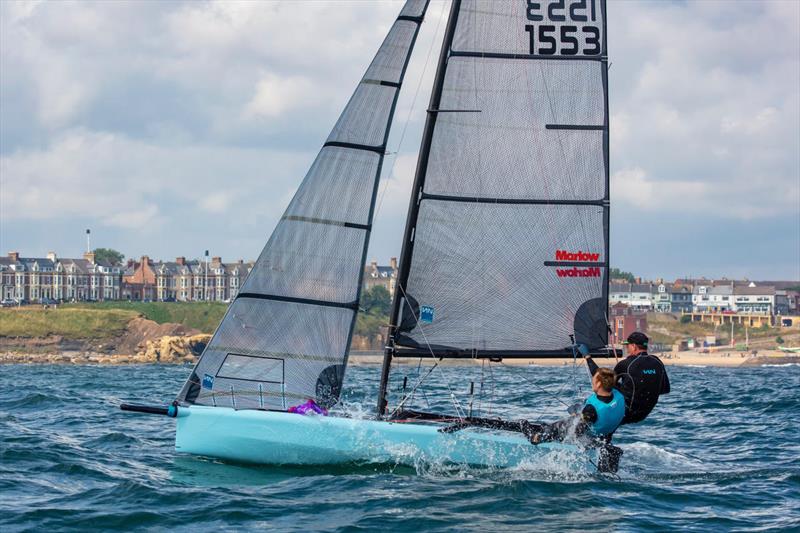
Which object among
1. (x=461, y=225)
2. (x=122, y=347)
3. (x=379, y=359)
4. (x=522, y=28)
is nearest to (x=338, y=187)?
(x=461, y=225)

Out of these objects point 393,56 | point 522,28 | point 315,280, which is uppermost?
point 522,28

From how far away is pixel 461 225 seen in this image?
14.6 meters

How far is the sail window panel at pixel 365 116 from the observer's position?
14.7 m

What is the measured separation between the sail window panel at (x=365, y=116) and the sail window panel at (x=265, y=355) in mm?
2521

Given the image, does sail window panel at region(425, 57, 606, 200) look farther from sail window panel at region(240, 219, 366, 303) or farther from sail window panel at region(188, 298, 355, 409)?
sail window panel at region(188, 298, 355, 409)

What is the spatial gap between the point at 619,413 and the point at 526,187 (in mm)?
3679

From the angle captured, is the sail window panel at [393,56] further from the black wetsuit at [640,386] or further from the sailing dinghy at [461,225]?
the black wetsuit at [640,386]

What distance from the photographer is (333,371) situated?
1455 centimetres

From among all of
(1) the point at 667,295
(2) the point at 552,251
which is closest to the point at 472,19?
(2) the point at 552,251

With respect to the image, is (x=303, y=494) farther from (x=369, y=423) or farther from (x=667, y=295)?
(x=667, y=295)

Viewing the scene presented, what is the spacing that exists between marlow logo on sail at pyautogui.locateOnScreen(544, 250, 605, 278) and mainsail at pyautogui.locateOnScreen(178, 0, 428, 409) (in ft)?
9.31

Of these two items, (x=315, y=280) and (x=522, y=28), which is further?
(x=522, y=28)

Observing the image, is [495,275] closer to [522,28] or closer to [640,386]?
[640,386]

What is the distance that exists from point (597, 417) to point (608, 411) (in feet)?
0.53
